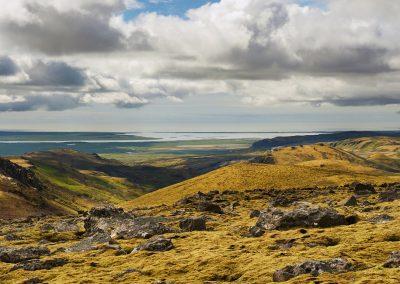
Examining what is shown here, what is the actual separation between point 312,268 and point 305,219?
926 inches

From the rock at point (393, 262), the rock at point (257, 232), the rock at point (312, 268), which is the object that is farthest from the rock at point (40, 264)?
the rock at point (393, 262)

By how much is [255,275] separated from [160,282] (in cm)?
770

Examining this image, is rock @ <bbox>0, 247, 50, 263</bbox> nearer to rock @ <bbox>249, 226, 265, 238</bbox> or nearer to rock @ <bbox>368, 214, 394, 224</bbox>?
rock @ <bbox>249, 226, 265, 238</bbox>

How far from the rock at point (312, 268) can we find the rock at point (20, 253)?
30095 millimetres

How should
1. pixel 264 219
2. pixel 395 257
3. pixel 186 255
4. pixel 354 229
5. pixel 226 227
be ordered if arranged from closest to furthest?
pixel 395 257, pixel 186 255, pixel 354 229, pixel 264 219, pixel 226 227

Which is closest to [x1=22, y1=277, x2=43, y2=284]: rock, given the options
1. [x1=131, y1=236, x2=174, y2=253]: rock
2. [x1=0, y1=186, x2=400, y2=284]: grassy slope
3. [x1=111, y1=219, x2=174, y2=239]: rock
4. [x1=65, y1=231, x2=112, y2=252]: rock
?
[x1=0, y1=186, x2=400, y2=284]: grassy slope

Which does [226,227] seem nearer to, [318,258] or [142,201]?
[318,258]

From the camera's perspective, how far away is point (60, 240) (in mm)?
69688

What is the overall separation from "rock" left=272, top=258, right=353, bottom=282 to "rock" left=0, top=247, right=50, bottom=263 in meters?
30.1

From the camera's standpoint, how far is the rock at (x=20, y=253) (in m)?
49.5

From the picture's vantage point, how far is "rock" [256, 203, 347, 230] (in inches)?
2212

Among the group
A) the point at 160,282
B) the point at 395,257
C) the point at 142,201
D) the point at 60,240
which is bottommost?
the point at 142,201

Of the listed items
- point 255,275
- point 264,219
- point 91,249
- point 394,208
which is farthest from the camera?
point 394,208

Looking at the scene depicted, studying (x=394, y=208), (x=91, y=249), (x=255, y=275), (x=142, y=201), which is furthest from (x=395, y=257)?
(x=142, y=201)
